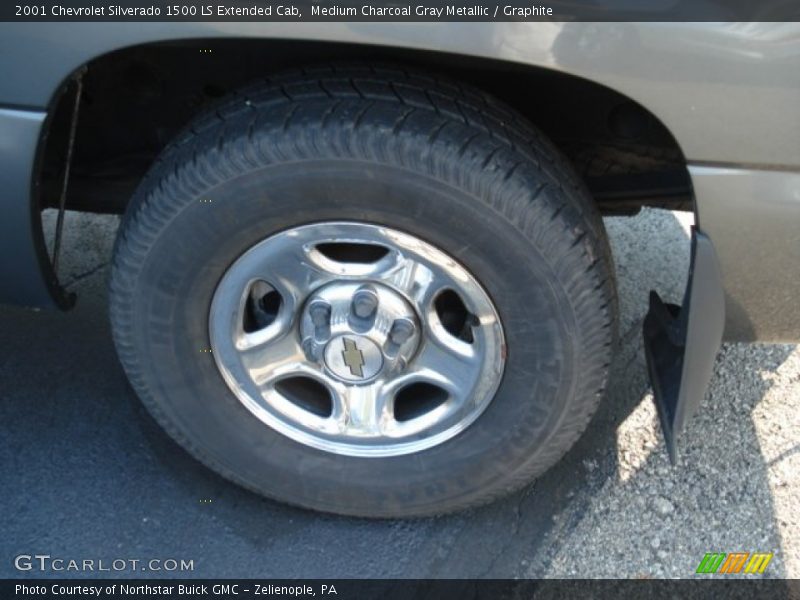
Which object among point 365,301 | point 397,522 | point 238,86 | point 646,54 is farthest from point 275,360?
point 646,54

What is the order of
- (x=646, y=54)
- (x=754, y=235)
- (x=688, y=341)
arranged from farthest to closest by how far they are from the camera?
(x=688, y=341) < (x=754, y=235) < (x=646, y=54)

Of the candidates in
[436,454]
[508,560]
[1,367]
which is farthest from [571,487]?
[1,367]

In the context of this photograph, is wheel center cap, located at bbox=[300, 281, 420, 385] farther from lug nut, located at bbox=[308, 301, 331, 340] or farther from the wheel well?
the wheel well

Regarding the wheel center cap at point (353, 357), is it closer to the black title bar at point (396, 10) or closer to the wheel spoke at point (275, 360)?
the wheel spoke at point (275, 360)

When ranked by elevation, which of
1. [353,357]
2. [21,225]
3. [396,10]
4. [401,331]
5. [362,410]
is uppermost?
[396,10]

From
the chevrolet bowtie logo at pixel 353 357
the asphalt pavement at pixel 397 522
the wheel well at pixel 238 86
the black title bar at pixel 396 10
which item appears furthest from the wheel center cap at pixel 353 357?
the black title bar at pixel 396 10

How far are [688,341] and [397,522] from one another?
3.02ft

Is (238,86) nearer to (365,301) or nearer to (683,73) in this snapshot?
(365,301)

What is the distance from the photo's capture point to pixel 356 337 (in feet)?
7.24

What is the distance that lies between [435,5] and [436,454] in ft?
→ 3.63

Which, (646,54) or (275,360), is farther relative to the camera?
(275,360)

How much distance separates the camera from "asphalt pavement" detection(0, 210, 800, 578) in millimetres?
→ 2363

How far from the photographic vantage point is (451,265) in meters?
2.06

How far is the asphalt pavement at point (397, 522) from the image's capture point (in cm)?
236
